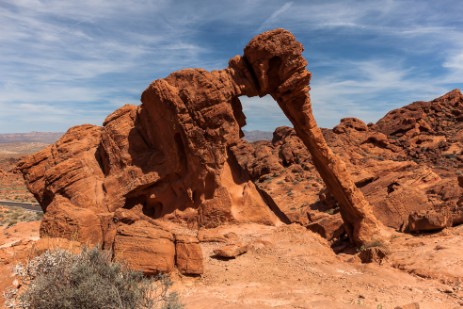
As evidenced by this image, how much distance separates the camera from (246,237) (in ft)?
46.1

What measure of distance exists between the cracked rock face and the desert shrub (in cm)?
811

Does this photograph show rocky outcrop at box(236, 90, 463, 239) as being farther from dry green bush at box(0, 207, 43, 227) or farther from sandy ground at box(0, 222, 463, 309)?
dry green bush at box(0, 207, 43, 227)

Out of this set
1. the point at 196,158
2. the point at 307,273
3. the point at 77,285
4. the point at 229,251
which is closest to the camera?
the point at 77,285

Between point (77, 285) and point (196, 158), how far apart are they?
9.60 meters

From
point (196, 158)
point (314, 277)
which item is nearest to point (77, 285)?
point (314, 277)

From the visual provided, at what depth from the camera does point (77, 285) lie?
6.55 meters

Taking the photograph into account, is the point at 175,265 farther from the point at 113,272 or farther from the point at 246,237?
the point at 246,237

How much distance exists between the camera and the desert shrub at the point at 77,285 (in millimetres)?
6113

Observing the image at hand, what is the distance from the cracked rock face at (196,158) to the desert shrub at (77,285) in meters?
8.11

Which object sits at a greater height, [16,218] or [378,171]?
[378,171]

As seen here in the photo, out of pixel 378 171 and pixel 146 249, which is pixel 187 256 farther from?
pixel 378 171

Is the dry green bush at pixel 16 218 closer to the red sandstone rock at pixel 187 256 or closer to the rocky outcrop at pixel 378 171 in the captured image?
the red sandstone rock at pixel 187 256

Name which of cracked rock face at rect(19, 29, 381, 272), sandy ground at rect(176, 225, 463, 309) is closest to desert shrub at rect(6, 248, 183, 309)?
sandy ground at rect(176, 225, 463, 309)

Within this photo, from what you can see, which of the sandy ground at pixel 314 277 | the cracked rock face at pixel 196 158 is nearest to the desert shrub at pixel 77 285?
the sandy ground at pixel 314 277
